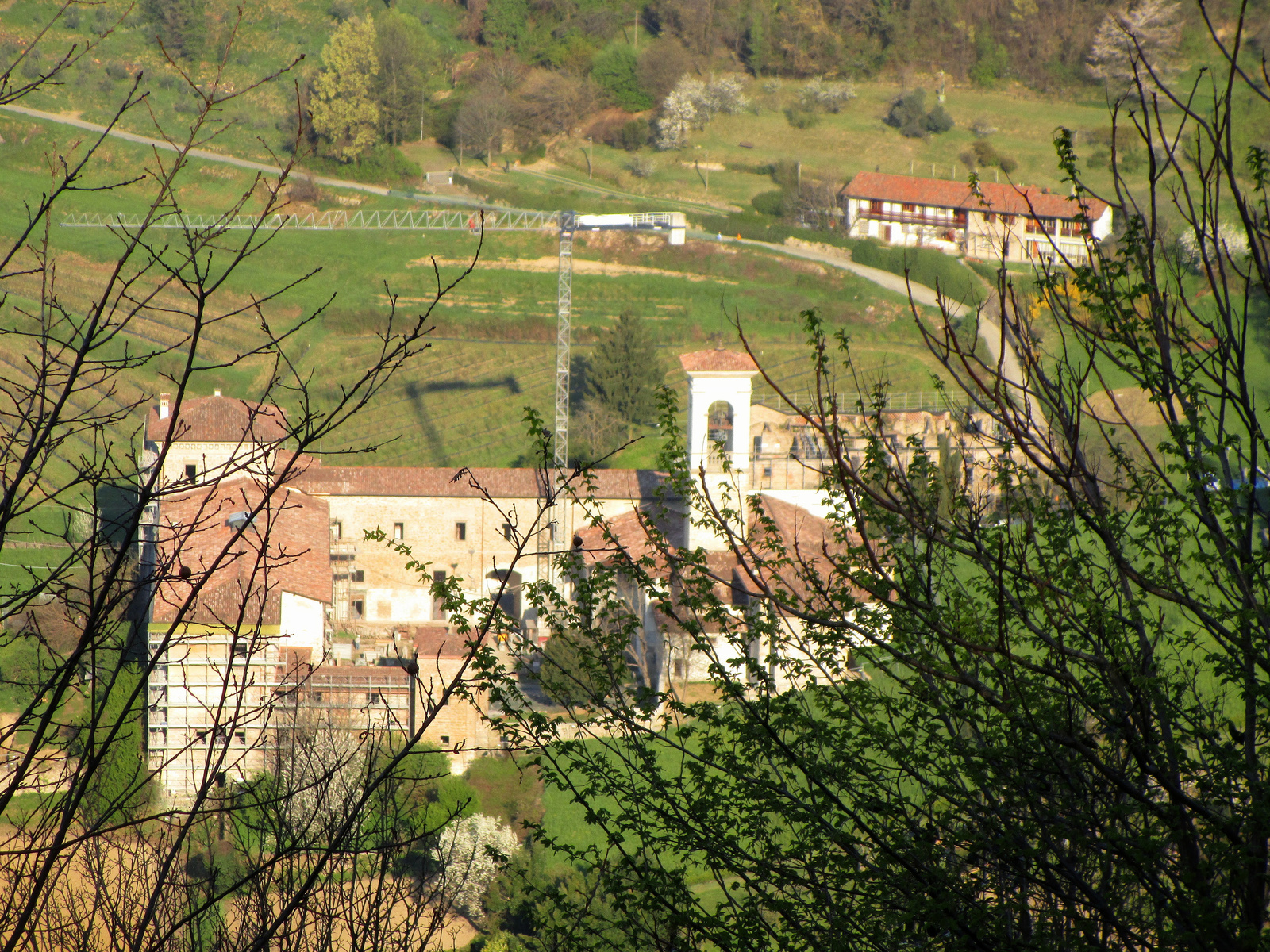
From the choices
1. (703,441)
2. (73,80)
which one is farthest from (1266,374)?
(73,80)

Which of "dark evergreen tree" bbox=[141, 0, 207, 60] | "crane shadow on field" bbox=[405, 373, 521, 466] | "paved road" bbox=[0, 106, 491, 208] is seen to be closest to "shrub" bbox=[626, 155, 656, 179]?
"paved road" bbox=[0, 106, 491, 208]

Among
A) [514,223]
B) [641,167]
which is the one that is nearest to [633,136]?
[641,167]

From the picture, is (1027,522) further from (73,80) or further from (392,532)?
(73,80)

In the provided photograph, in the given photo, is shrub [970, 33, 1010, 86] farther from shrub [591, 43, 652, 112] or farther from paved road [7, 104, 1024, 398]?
paved road [7, 104, 1024, 398]

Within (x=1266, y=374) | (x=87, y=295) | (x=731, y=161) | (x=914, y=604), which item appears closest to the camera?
(x=914, y=604)

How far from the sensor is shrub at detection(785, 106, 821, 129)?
66.2 metres

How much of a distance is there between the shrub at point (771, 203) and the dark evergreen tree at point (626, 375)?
69.8 ft

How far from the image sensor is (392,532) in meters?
27.8

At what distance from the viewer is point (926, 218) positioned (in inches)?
2116

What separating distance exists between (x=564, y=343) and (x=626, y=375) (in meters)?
6.08

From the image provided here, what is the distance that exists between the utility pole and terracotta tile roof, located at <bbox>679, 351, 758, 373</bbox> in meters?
4.43

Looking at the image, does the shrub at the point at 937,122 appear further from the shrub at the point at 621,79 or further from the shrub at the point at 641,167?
the shrub at the point at 621,79

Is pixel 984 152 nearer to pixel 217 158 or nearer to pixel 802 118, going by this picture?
pixel 802 118

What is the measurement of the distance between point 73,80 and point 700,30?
3842cm
